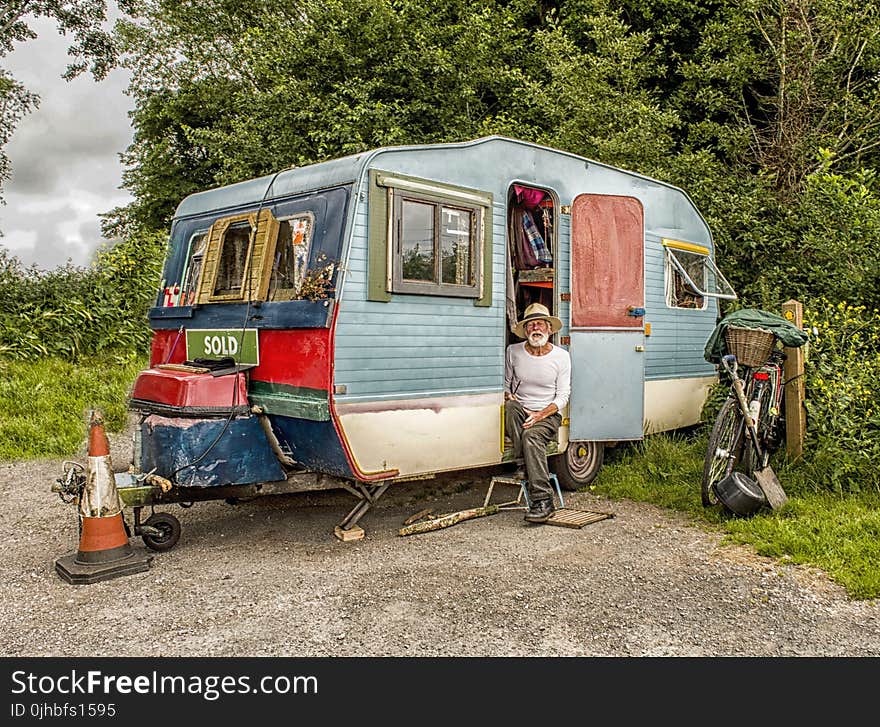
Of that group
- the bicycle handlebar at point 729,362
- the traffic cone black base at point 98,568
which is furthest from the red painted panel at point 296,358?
the bicycle handlebar at point 729,362

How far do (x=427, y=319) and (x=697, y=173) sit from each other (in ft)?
22.2

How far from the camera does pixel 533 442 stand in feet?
21.3

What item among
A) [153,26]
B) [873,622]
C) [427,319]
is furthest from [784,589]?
[153,26]

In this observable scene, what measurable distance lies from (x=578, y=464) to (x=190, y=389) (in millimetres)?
3621

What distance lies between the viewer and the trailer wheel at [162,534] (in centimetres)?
560

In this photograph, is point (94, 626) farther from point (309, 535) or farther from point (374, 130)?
point (374, 130)

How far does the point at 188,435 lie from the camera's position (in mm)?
5387

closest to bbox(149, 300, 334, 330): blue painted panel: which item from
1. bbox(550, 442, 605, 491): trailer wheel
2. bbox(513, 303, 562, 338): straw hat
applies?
bbox(513, 303, 562, 338): straw hat

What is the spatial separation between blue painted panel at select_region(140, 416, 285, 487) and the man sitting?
1.97 metres

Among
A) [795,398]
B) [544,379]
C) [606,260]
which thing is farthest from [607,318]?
[795,398]

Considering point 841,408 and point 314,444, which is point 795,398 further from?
point 314,444

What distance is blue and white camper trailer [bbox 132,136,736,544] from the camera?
17.9 ft

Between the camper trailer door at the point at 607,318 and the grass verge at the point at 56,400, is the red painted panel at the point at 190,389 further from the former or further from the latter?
the grass verge at the point at 56,400

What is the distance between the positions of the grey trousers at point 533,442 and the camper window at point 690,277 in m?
2.34
